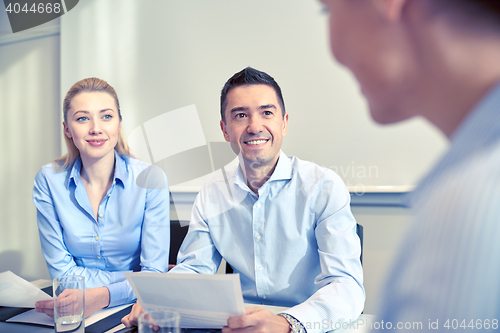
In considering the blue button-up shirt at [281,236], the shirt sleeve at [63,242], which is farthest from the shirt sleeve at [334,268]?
the shirt sleeve at [63,242]

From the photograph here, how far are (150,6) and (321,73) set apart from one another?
3.58 feet

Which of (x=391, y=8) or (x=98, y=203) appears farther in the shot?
(x=98, y=203)

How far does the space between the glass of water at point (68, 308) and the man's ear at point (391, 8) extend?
75 centimetres

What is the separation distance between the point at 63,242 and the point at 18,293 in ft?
1.08

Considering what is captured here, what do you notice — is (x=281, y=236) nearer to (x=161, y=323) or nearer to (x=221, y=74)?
(x=161, y=323)

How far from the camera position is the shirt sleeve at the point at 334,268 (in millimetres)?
798

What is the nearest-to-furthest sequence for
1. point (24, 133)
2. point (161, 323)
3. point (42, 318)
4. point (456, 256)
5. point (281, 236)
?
1. point (456, 256)
2. point (161, 323)
3. point (42, 318)
4. point (281, 236)
5. point (24, 133)

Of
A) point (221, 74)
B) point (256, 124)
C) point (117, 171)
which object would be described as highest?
point (221, 74)

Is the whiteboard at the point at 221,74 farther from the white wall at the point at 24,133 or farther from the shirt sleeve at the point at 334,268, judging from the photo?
the shirt sleeve at the point at 334,268

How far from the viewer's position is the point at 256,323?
27.4 inches

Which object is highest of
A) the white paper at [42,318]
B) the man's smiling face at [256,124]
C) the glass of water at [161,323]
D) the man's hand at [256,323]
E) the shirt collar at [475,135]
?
the man's smiling face at [256,124]

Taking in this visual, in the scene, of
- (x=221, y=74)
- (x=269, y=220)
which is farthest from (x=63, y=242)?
(x=221, y=74)

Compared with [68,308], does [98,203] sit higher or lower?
higher

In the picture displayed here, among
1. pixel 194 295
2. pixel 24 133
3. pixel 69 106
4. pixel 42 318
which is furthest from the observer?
pixel 24 133
